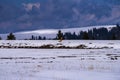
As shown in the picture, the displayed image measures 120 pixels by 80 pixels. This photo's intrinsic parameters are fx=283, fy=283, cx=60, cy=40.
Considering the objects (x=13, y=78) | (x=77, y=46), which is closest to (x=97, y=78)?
(x=13, y=78)

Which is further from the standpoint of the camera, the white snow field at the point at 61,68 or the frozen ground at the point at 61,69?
the white snow field at the point at 61,68

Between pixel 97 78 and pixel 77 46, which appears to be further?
pixel 77 46

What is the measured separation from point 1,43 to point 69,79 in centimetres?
7282

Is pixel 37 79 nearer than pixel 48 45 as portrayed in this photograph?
Yes

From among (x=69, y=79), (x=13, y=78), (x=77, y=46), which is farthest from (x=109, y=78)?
(x=77, y=46)

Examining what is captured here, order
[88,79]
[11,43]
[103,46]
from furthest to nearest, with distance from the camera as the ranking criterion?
1. [11,43]
2. [103,46]
3. [88,79]

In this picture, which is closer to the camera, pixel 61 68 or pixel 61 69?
pixel 61 69

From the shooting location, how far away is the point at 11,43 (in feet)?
284

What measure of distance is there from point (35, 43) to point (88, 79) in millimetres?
71397

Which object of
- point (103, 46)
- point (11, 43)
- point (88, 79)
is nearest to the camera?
point (88, 79)

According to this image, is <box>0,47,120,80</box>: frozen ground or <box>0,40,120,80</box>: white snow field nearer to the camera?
<box>0,47,120,80</box>: frozen ground

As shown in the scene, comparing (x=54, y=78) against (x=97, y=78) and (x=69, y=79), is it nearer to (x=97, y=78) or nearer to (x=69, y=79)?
(x=69, y=79)

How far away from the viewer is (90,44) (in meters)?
82.2

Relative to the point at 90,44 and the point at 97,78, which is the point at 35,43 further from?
the point at 97,78
